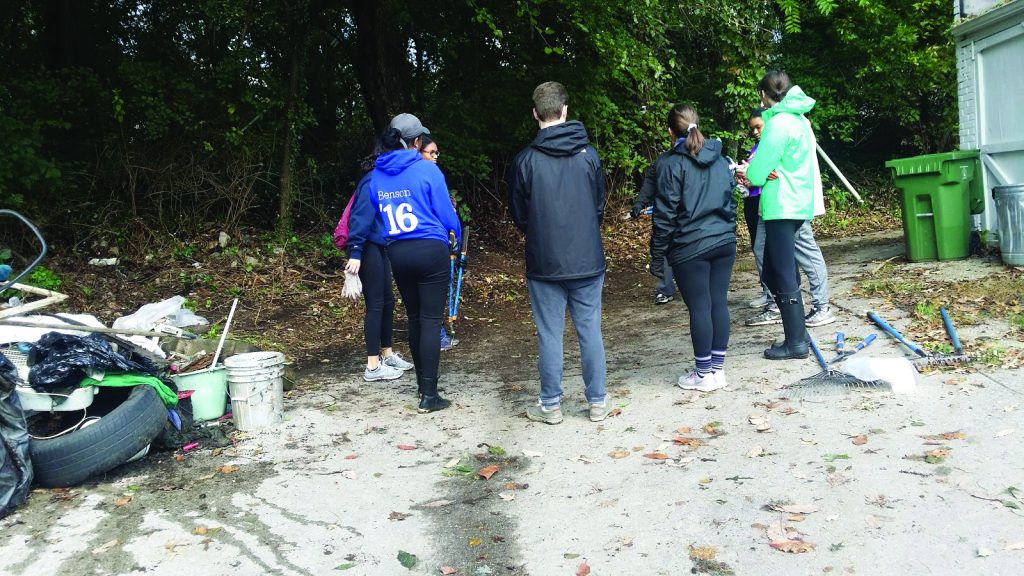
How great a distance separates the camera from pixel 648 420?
5449 millimetres

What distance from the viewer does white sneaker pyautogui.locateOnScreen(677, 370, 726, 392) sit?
5848mm

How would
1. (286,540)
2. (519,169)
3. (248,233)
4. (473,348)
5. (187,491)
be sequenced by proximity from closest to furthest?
(286,540) → (187,491) → (519,169) → (473,348) → (248,233)

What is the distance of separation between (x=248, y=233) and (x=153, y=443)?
7.59 metres

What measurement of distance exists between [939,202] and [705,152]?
5.26m

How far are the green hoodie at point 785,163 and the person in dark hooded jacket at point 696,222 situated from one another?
0.48 m

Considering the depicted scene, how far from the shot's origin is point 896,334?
637cm

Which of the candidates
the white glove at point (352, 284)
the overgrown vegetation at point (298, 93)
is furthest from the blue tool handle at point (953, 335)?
the overgrown vegetation at point (298, 93)

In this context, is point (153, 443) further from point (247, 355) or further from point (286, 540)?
point (286, 540)

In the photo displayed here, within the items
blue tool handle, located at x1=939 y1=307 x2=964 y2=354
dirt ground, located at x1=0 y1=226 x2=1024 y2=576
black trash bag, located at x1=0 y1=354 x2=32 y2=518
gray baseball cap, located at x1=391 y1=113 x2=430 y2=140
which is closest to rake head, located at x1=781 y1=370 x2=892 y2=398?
dirt ground, located at x1=0 y1=226 x2=1024 y2=576

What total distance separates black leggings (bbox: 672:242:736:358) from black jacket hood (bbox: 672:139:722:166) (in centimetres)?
56

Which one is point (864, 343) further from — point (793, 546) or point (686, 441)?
point (793, 546)

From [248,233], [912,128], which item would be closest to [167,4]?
[248,233]

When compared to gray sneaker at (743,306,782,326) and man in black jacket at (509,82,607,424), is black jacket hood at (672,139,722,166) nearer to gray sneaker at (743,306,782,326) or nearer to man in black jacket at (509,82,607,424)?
man in black jacket at (509,82,607,424)

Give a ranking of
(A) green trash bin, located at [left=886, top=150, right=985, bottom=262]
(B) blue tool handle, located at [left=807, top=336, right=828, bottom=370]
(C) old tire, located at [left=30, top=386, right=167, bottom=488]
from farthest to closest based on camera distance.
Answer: (A) green trash bin, located at [left=886, top=150, right=985, bottom=262] → (B) blue tool handle, located at [left=807, top=336, right=828, bottom=370] → (C) old tire, located at [left=30, top=386, right=167, bottom=488]
